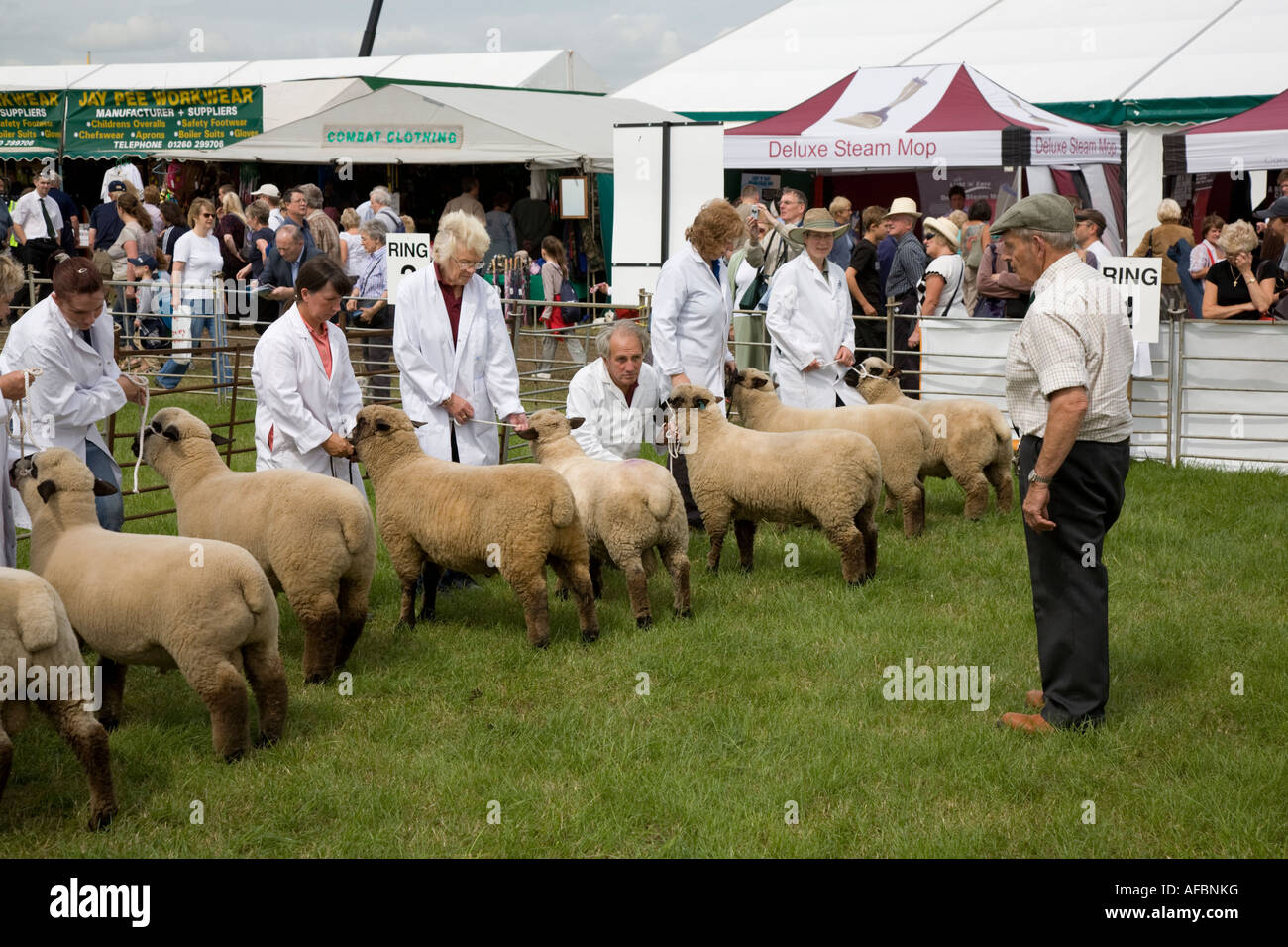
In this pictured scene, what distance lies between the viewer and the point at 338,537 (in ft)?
19.6

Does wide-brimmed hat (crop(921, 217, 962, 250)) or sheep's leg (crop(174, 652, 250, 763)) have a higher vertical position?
wide-brimmed hat (crop(921, 217, 962, 250))

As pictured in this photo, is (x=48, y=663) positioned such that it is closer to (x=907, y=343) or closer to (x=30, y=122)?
(x=907, y=343)

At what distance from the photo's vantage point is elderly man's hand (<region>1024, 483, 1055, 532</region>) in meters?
5.05

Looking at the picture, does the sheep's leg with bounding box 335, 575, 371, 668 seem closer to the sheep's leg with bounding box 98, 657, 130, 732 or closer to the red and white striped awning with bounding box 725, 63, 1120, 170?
the sheep's leg with bounding box 98, 657, 130, 732

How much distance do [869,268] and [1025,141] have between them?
2388mm

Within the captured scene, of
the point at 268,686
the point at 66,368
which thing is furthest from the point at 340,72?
the point at 268,686

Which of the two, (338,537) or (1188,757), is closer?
(1188,757)

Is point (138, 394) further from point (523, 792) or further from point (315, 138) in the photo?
point (315, 138)

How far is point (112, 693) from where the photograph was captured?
18.6 feet

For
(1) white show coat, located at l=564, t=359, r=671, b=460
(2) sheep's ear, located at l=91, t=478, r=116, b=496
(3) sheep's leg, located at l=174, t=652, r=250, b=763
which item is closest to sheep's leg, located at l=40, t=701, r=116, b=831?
(3) sheep's leg, located at l=174, t=652, r=250, b=763

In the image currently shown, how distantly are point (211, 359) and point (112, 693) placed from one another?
10927 mm

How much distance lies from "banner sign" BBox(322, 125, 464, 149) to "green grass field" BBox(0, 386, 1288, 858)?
1398 cm

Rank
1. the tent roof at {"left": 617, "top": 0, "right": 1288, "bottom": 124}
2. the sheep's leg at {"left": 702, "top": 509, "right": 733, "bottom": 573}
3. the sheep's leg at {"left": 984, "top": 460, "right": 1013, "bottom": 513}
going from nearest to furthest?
the sheep's leg at {"left": 702, "top": 509, "right": 733, "bottom": 573}, the sheep's leg at {"left": 984, "top": 460, "right": 1013, "bottom": 513}, the tent roof at {"left": 617, "top": 0, "right": 1288, "bottom": 124}

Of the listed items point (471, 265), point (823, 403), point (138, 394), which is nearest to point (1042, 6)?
point (823, 403)
